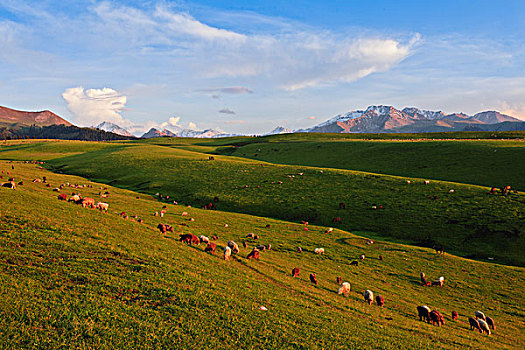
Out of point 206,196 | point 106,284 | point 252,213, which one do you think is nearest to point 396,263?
point 252,213

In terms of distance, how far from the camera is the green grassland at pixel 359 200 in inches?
1342

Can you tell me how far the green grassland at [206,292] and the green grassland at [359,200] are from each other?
604cm

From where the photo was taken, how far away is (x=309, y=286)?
19.0 m

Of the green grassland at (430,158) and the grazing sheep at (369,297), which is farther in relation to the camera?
the green grassland at (430,158)

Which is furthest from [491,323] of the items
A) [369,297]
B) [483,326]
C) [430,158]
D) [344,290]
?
[430,158]

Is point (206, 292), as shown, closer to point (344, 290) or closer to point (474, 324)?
point (344, 290)

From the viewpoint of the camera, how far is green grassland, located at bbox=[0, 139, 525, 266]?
34.1 meters

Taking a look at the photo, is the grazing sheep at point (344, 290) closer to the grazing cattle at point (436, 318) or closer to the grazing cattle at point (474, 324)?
the grazing cattle at point (436, 318)

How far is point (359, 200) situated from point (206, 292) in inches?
1417

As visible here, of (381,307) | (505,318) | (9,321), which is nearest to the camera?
(9,321)

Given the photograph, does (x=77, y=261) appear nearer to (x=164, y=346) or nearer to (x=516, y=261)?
(x=164, y=346)

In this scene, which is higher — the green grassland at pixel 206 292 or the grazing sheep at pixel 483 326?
the green grassland at pixel 206 292

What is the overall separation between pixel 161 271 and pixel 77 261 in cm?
396

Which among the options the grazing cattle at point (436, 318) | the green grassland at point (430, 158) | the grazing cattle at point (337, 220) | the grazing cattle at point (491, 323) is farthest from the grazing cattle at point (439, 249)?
the green grassland at point (430, 158)
